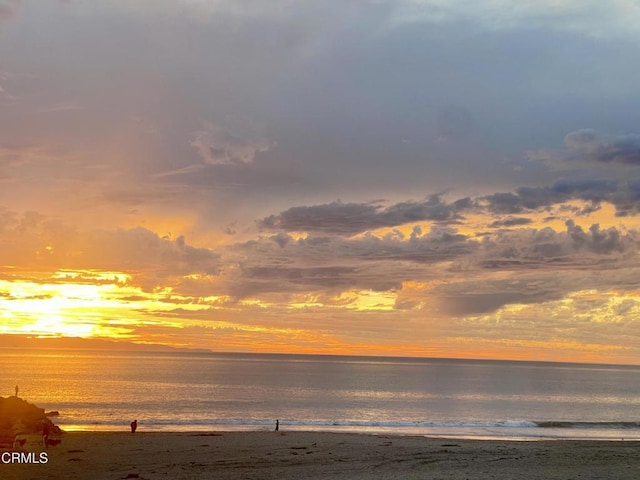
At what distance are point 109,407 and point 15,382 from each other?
59289 millimetres

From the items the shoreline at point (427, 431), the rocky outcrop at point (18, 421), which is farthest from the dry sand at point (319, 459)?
the shoreline at point (427, 431)

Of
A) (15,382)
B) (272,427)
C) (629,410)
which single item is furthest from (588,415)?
(15,382)

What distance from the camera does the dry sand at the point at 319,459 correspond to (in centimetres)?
2738

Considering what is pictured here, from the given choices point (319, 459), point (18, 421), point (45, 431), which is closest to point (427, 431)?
point (319, 459)

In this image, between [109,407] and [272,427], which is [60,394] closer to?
[109,407]

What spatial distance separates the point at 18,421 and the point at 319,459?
67.9 feet

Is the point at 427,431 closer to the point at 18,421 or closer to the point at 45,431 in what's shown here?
the point at 45,431

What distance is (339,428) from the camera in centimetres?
5728

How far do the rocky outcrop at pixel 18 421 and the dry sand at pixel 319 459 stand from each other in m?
2.01

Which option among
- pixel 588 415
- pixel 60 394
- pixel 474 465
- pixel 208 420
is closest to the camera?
pixel 474 465

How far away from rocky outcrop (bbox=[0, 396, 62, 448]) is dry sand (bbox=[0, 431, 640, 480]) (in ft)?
6.61

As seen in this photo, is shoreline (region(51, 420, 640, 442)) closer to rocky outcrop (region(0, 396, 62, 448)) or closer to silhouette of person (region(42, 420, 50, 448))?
rocky outcrop (region(0, 396, 62, 448))

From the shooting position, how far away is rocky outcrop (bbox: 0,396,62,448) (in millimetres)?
35906

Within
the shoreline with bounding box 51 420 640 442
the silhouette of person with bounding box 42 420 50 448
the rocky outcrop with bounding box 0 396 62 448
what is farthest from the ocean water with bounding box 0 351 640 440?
the silhouette of person with bounding box 42 420 50 448
